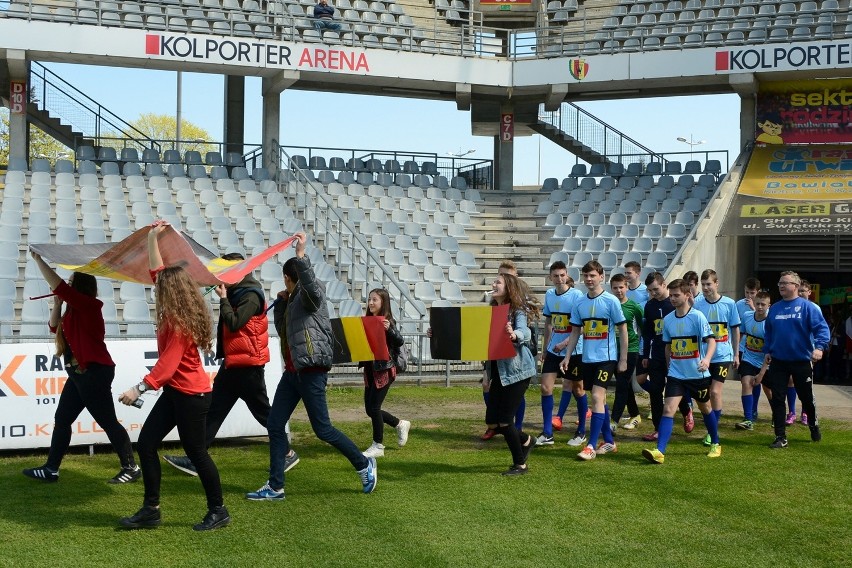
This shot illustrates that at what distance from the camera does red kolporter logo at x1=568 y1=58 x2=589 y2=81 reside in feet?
77.4

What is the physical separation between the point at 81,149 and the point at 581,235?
10.8 m

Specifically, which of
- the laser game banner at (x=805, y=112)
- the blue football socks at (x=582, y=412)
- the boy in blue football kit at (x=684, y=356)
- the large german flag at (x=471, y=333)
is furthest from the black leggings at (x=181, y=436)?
the laser game banner at (x=805, y=112)

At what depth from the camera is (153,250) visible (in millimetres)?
7059

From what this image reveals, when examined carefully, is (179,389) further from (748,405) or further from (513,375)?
(748,405)

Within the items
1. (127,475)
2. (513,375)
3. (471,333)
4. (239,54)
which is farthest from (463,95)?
(127,475)

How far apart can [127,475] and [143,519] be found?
1.56m

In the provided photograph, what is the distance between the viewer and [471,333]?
28.7ft

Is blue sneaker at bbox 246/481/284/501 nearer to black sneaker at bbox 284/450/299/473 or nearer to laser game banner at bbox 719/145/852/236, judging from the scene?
black sneaker at bbox 284/450/299/473

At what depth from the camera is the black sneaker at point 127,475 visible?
8227 mm

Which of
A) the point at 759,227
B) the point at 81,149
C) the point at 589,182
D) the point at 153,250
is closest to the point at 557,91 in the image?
the point at 589,182

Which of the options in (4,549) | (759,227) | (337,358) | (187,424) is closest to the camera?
(4,549)

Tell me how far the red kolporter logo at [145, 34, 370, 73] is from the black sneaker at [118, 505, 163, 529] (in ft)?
52.8

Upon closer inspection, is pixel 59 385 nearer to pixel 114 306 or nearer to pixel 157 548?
pixel 157 548

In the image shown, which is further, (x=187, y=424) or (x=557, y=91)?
(x=557, y=91)
